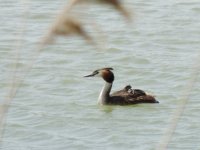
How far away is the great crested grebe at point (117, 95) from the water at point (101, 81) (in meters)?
0.10

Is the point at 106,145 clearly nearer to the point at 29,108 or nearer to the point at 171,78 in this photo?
the point at 29,108

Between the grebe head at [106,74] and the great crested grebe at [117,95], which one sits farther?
the grebe head at [106,74]

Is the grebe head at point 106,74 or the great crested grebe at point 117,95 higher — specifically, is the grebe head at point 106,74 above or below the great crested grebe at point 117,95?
above

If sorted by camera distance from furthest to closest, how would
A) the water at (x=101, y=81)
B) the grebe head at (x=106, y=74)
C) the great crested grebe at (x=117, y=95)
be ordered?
the grebe head at (x=106, y=74) → the great crested grebe at (x=117, y=95) → the water at (x=101, y=81)

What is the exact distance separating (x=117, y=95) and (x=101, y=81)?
1.02 meters

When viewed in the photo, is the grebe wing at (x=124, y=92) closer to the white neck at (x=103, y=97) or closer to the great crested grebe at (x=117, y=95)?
the great crested grebe at (x=117, y=95)

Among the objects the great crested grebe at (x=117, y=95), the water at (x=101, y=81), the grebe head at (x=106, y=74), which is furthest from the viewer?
the grebe head at (x=106, y=74)

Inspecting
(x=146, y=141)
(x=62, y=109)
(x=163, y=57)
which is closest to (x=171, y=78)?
(x=163, y=57)

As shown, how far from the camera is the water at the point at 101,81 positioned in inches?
361

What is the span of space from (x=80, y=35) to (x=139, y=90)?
8.22 m

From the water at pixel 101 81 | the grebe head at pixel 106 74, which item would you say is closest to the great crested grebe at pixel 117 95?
the grebe head at pixel 106 74

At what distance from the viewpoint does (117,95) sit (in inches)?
432

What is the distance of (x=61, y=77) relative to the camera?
11.9m

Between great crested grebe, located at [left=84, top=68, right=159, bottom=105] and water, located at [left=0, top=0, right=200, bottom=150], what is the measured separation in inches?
4.0
